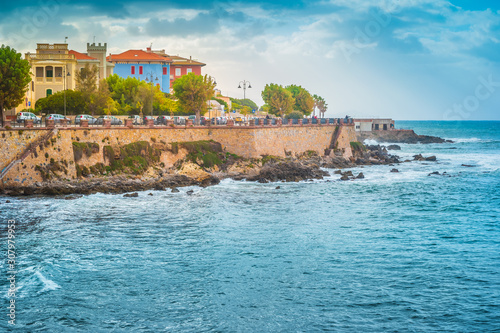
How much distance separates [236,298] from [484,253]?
14043 millimetres

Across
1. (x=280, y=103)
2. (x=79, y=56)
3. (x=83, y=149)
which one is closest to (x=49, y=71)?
(x=79, y=56)

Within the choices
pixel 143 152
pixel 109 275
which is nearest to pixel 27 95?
pixel 143 152

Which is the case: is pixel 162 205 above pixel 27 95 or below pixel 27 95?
below

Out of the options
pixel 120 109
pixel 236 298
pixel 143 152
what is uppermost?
pixel 120 109

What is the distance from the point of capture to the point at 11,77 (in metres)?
48.2

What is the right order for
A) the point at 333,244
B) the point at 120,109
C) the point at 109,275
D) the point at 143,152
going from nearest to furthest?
the point at 109,275
the point at 333,244
the point at 143,152
the point at 120,109

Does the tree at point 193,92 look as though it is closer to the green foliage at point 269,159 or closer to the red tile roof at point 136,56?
the green foliage at point 269,159

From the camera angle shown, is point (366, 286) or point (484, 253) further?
point (484, 253)

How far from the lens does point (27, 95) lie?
209ft

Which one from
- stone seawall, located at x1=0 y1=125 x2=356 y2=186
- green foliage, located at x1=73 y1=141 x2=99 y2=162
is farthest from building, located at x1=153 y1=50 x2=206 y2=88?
green foliage, located at x1=73 y1=141 x2=99 y2=162

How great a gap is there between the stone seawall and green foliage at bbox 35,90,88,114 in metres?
14.2

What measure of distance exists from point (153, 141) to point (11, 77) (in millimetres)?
13504

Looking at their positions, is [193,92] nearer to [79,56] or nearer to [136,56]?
[79,56]

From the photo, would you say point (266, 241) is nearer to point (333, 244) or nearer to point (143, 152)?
point (333, 244)
